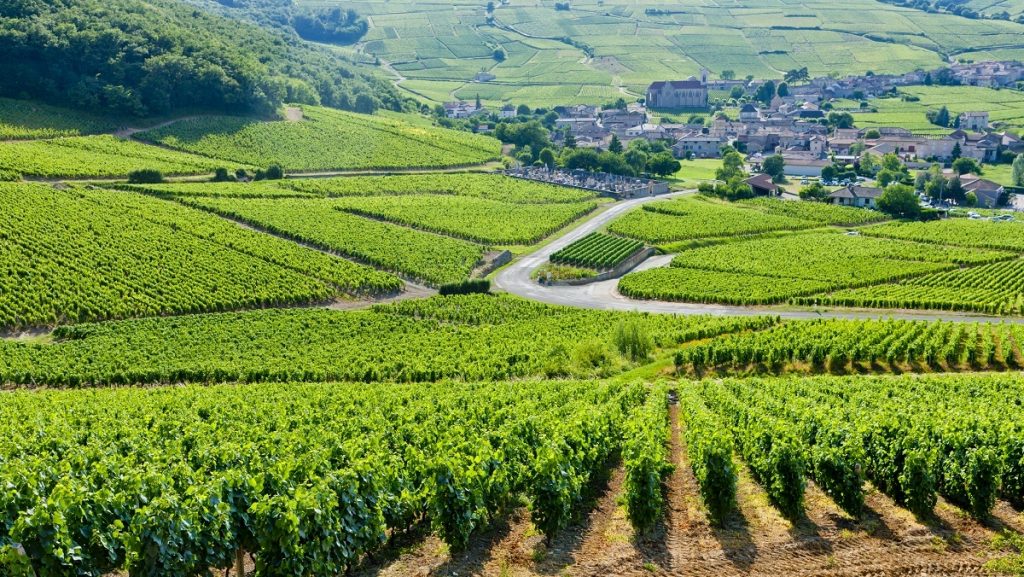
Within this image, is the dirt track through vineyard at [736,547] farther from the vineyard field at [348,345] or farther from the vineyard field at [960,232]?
the vineyard field at [960,232]

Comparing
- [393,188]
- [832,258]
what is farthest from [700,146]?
[832,258]

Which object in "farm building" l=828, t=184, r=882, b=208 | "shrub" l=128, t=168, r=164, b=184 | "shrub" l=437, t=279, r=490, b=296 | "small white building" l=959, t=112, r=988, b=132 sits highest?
"small white building" l=959, t=112, r=988, b=132

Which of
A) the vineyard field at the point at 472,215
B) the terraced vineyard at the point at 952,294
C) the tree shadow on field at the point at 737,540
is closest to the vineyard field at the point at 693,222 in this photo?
the vineyard field at the point at 472,215

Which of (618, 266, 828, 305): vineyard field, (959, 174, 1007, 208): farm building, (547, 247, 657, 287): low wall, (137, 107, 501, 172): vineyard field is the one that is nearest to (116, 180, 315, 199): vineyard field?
(137, 107, 501, 172): vineyard field

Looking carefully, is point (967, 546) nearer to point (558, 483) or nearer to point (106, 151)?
point (558, 483)

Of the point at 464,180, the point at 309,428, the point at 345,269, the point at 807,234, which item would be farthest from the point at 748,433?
the point at 464,180

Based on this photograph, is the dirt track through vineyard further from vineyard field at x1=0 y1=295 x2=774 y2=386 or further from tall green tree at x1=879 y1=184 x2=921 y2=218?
tall green tree at x1=879 y1=184 x2=921 y2=218
